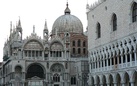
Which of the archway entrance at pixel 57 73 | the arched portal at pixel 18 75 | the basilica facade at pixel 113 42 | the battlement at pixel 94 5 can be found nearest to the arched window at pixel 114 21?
the basilica facade at pixel 113 42

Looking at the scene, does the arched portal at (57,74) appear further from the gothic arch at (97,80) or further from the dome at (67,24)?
the dome at (67,24)

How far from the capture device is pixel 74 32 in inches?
3113

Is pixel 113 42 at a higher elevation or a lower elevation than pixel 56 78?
higher

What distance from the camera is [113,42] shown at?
46.8 m

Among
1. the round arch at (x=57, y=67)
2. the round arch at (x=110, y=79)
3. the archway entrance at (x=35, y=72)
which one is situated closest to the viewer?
the round arch at (x=110, y=79)

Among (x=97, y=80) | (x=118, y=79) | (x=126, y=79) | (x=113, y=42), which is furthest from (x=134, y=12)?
(x=97, y=80)

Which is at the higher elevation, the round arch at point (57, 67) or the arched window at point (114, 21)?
the arched window at point (114, 21)

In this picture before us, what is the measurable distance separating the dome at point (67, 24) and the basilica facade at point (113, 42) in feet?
66.6

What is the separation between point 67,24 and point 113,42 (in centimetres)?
3314

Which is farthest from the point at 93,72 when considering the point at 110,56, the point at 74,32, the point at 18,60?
the point at 74,32

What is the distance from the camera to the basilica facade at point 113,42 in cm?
4169

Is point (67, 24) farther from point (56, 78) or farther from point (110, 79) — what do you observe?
point (110, 79)

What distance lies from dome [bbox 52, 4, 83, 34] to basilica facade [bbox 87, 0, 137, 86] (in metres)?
20.3

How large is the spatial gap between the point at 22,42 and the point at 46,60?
7418 millimetres
